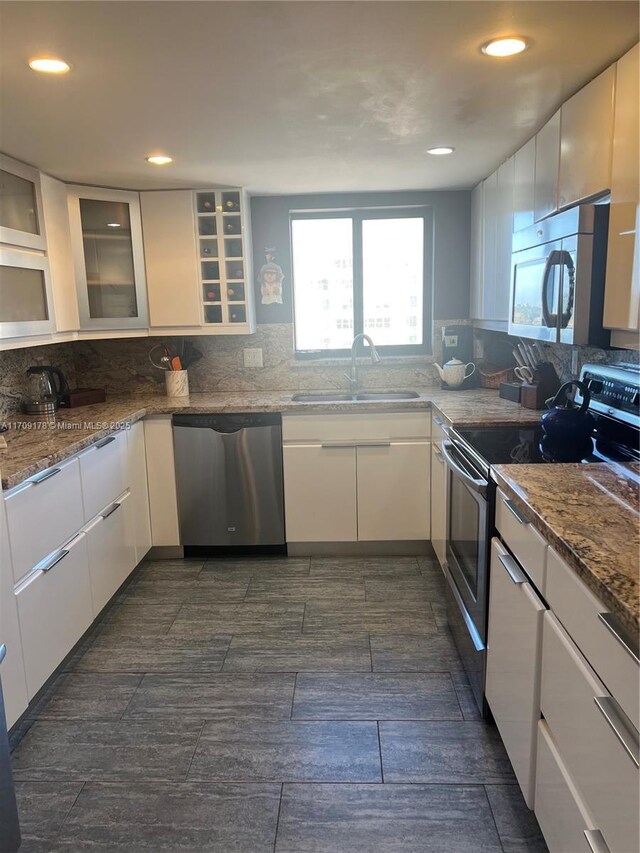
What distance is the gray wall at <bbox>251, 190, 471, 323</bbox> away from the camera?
3.69 meters

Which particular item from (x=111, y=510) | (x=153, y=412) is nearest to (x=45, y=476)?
(x=111, y=510)

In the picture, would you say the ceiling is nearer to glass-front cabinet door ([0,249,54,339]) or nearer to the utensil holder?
glass-front cabinet door ([0,249,54,339])

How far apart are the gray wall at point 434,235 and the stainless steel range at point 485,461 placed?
5.34ft

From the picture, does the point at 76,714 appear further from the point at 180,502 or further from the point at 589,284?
the point at 589,284

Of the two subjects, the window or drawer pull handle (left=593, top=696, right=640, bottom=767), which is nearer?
drawer pull handle (left=593, top=696, right=640, bottom=767)

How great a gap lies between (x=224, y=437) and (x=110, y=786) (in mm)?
1838

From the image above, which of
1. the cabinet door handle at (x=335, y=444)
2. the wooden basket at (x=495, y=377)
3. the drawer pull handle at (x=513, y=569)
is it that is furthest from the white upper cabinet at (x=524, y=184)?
the drawer pull handle at (x=513, y=569)

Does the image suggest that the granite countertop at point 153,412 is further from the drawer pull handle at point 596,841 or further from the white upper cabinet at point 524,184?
the drawer pull handle at point 596,841

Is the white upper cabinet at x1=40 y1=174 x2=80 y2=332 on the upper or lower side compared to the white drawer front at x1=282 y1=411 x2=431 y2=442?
upper

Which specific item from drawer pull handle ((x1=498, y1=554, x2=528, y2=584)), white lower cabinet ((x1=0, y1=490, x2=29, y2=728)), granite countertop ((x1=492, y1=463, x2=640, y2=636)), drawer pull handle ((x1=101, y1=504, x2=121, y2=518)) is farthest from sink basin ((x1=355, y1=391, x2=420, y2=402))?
white lower cabinet ((x1=0, y1=490, x2=29, y2=728))

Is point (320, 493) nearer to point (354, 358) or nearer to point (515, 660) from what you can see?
point (354, 358)

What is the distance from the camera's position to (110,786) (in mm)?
1771

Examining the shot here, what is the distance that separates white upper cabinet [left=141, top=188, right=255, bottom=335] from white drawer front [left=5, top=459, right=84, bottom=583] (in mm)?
1363

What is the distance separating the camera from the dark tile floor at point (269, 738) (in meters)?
1.60
